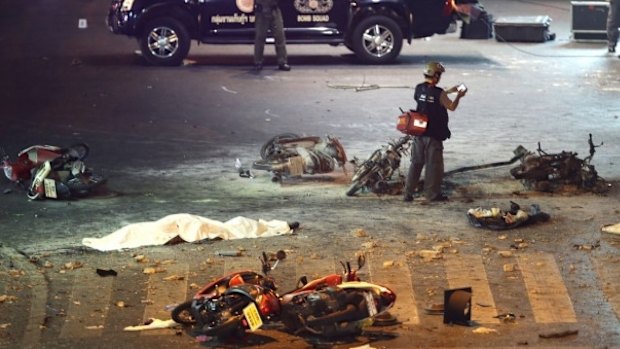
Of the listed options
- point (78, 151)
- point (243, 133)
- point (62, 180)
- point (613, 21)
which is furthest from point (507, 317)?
point (613, 21)

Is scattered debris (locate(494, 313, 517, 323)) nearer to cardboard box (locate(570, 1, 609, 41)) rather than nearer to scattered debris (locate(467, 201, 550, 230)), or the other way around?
scattered debris (locate(467, 201, 550, 230))

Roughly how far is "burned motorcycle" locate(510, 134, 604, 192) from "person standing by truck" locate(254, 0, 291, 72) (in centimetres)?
950

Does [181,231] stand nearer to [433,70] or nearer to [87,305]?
[87,305]

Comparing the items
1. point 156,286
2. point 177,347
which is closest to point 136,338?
point 177,347

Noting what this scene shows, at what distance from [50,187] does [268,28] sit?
32.3ft

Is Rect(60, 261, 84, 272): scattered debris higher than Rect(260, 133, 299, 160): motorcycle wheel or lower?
lower

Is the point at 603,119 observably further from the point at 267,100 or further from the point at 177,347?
the point at 177,347

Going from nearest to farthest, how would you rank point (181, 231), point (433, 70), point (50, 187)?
point (181, 231) → point (433, 70) → point (50, 187)

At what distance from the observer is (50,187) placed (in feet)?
45.3

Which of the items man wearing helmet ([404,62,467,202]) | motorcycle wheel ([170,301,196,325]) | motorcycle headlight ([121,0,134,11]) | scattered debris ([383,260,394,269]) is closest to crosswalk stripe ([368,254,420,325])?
scattered debris ([383,260,394,269])

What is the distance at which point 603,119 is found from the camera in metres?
18.4

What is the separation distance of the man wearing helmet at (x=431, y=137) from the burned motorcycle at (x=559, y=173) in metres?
1.08

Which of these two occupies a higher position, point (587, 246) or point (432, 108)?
point (432, 108)

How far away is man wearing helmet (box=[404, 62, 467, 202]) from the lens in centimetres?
1341
